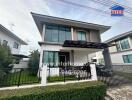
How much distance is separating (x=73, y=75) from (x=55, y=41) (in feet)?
16.2

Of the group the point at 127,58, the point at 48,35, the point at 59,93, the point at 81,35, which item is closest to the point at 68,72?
the point at 59,93

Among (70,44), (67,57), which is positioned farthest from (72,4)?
(67,57)

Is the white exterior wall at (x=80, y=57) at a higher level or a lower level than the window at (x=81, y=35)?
lower

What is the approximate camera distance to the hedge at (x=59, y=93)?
3631 mm

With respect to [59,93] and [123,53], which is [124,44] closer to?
[123,53]

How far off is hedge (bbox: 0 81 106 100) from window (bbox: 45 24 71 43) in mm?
6661

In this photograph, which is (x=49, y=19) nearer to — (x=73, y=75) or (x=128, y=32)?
(x=73, y=75)

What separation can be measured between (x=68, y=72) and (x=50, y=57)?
3.27m

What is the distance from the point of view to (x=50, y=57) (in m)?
9.62

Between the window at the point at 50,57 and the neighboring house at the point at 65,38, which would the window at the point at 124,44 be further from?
→ the window at the point at 50,57

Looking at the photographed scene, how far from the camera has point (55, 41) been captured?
398 inches

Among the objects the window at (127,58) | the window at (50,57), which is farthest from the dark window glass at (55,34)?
the window at (127,58)

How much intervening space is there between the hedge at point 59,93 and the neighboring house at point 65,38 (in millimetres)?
5176

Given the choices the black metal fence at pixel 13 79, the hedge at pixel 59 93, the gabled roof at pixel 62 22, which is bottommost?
the hedge at pixel 59 93
